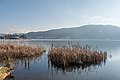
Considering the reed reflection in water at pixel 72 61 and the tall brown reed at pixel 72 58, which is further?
the tall brown reed at pixel 72 58

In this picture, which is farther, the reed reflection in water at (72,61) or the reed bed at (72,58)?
the reed bed at (72,58)

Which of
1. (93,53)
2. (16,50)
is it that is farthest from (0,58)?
(93,53)

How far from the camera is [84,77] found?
19.5 m

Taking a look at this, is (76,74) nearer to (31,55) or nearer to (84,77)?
(84,77)

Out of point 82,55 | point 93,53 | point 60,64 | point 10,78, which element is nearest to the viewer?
point 10,78

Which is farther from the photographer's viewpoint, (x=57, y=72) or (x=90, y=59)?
(x=90, y=59)

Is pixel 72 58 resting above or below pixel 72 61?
above

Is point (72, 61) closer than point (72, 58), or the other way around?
point (72, 61)

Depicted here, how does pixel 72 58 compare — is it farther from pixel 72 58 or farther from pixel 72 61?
pixel 72 61

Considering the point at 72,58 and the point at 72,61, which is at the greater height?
the point at 72,58

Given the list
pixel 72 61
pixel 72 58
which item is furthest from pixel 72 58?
pixel 72 61

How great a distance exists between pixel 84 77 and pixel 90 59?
27.5 ft

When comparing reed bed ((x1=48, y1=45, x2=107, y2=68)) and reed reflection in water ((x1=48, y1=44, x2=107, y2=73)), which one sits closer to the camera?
reed reflection in water ((x1=48, y1=44, x2=107, y2=73))

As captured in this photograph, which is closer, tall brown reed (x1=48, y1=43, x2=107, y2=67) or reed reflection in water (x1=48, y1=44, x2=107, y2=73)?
reed reflection in water (x1=48, y1=44, x2=107, y2=73)
